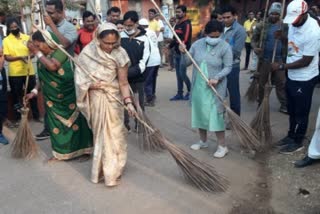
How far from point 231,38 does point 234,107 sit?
92 cm

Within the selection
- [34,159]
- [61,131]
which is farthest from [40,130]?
[61,131]

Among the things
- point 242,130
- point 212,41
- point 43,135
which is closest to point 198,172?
point 242,130

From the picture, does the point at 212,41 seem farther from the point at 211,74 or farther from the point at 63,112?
the point at 63,112

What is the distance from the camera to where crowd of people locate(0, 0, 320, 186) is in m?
3.37

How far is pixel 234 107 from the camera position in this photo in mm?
4957

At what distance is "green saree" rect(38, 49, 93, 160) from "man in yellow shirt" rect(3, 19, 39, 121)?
142 centimetres

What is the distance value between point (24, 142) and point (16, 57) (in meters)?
1.54

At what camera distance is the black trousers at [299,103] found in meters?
3.95

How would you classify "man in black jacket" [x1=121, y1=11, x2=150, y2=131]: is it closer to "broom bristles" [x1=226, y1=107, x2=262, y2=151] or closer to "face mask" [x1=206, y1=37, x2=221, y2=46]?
"face mask" [x1=206, y1=37, x2=221, y2=46]

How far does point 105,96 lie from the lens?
3.37m

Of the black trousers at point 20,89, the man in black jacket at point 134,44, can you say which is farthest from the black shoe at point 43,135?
the man in black jacket at point 134,44

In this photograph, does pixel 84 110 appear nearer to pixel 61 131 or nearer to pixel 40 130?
pixel 61 131

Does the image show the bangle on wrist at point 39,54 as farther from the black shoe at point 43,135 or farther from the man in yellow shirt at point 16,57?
the man in yellow shirt at point 16,57

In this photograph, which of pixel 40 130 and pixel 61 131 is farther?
pixel 40 130
